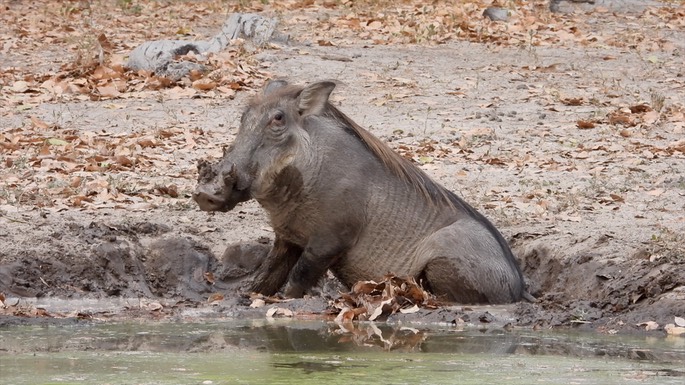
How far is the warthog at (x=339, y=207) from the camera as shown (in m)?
7.71

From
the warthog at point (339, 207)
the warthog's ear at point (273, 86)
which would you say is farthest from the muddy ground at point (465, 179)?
the warthog's ear at point (273, 86)

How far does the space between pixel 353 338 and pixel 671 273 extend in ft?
6.69

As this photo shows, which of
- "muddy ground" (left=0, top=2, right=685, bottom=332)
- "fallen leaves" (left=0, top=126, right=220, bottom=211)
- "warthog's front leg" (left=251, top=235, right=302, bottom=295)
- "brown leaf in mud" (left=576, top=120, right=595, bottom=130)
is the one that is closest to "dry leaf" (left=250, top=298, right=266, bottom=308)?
"muddy ground" (left=0, top=2, right=685, bottom=332)

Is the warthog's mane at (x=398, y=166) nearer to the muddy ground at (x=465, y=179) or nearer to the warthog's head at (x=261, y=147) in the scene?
the warthog's head at (x=261, y=147)

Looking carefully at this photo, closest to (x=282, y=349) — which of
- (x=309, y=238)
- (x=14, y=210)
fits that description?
(x=309, y=238)

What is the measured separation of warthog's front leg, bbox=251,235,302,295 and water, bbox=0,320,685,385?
1062 mm

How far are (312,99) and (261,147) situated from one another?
49cm

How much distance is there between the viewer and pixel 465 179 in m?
10.3

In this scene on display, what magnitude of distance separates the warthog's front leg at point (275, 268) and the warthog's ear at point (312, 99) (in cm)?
83

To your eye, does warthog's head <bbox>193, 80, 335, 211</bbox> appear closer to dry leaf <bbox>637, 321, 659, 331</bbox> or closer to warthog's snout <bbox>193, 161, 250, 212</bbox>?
warthog's snout <bbox>193, 161, 250, 212</bbox>

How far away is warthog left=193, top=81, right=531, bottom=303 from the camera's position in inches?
304

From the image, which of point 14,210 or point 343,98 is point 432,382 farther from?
point 343,98

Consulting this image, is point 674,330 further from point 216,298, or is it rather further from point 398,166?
point 216,298

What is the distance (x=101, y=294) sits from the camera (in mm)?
7797
